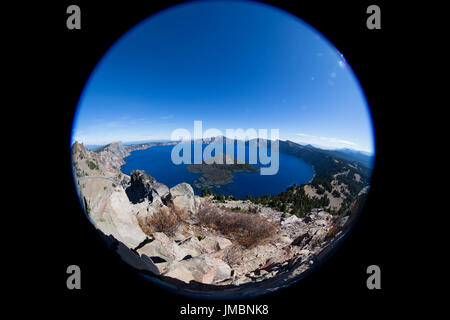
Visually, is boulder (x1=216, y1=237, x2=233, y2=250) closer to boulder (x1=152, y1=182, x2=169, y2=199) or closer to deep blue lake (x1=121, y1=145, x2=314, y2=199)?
boulder (x1=152, y1=182, x2=169, y2=199)

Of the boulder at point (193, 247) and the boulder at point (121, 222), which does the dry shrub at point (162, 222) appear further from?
the boulder at point (121, 222)

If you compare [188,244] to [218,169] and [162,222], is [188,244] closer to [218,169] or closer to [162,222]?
[162,222]

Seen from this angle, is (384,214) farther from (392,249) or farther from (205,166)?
(205,166)

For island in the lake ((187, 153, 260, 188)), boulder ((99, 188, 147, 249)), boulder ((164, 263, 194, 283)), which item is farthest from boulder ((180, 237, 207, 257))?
island in the lake ((187, 153, 260, 188))

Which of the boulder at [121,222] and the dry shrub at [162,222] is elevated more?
the boulder at [121,222]

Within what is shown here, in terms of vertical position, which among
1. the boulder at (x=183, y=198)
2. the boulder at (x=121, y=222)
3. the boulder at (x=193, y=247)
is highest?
the boulder at (x=121, y=222)

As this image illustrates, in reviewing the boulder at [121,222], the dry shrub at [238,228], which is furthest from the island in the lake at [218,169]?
the boulder at [121,222]

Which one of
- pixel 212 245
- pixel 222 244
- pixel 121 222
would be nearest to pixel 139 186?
pixel 212 245

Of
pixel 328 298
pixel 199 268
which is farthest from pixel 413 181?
pixel 199 268
